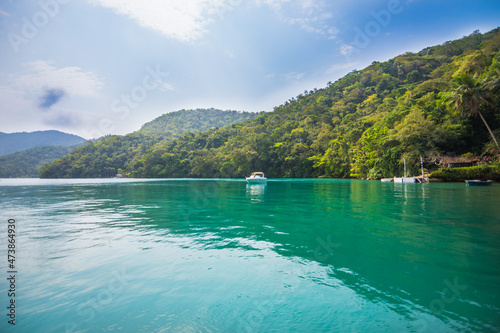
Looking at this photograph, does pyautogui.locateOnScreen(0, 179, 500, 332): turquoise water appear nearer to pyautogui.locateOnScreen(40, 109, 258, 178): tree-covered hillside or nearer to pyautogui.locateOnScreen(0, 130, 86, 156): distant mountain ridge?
pyautogui.locateOnScreen(40, 109, 258, 178): tree-covered hillside

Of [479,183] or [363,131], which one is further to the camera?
[363,131]

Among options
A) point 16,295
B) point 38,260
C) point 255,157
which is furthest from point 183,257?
point 255,157

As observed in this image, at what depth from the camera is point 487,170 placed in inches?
1315

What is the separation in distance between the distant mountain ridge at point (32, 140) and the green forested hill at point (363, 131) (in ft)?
276

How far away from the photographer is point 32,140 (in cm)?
17725

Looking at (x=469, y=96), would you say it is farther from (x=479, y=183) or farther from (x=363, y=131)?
(x=363, y=131)

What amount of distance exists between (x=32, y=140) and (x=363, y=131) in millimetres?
219096

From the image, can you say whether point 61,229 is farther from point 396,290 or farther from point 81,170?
point 81,170

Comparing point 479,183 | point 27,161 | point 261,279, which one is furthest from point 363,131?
point 27,161

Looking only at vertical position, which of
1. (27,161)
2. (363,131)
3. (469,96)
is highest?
(469,96)

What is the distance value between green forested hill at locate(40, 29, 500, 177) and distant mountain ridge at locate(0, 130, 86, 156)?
276 ft

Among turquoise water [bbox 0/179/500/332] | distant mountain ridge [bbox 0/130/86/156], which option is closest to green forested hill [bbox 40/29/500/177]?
turquoise water [bbox 0/179/500/332]

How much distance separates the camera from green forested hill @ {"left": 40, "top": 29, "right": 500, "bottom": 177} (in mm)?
40312

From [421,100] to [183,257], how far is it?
58.2 meters
